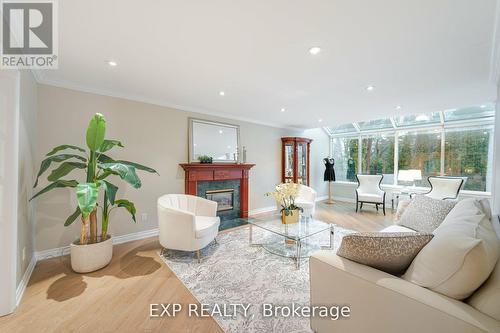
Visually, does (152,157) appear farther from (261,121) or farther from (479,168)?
(479,168)

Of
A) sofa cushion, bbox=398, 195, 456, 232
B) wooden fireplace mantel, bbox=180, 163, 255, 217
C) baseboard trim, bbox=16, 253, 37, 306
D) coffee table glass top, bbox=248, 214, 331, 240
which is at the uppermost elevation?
wooden fireplace mantel, bbox=180, 163, 255, 217

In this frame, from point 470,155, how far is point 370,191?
2164mm

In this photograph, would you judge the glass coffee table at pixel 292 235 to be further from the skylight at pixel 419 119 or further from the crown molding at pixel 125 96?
the skylight at pixel 419 119

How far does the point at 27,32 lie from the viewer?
175cm

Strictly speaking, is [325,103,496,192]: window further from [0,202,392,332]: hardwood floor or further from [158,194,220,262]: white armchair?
[0,202,392,332]: hardwood floor

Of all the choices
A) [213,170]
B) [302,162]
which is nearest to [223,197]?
[213,170]

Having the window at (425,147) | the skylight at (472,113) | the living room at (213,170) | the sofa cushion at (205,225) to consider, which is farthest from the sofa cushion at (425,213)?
the skylight at (472,113)

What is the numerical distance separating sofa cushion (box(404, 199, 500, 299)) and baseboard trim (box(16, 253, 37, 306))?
3.10m

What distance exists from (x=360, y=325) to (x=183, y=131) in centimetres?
360

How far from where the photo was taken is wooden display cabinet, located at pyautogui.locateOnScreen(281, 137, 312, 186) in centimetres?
556

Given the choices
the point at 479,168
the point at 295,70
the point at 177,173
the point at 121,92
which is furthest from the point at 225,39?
the point at 479,168

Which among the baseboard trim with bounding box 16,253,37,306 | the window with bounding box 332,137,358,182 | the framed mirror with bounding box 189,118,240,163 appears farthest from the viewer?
the window with bounding box 332,137,358,182

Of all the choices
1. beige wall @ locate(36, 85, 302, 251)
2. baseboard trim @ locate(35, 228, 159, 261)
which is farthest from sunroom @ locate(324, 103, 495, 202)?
baseboard trim @ locate(35, 228, 159, 261)

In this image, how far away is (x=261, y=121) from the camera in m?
5.02
